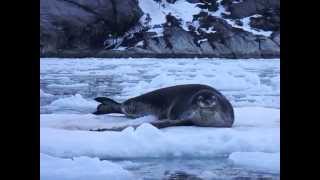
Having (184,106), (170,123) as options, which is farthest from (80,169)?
(184,106)

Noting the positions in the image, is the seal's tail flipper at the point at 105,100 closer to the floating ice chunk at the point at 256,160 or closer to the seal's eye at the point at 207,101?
the seal's eye at the point at 207,101

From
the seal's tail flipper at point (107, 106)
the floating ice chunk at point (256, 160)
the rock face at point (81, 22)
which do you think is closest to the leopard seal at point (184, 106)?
the seal's tail flipper at point (107, 106)

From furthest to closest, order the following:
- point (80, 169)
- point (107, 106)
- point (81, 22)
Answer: point (81, 22), point (107, 106), point (80, 169)

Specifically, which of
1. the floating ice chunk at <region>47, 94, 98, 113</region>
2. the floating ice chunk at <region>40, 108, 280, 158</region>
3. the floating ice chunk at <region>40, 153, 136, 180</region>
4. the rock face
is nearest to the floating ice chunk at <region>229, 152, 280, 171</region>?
the floating ice chunk at <region>40, 108, 280, 158</region>

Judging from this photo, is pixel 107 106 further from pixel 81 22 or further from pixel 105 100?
pixel 81 22

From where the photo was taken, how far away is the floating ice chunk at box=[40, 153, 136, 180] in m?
2.86

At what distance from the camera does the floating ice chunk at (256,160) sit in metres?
2.92

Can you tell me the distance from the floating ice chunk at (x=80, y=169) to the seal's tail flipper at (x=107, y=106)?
251mm

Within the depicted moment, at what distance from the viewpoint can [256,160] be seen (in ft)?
9.61

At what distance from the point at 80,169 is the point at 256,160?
0.83m

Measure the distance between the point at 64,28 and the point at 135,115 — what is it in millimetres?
562

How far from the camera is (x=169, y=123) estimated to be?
9.84 ft

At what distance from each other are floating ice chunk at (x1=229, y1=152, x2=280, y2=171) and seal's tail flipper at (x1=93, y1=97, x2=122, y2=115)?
1.97 feet
